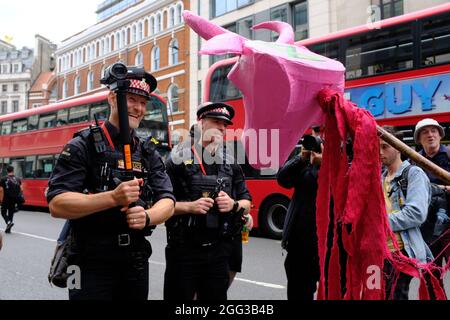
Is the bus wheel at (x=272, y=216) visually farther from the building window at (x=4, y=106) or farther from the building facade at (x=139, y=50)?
the building window at (x=4, y=106)

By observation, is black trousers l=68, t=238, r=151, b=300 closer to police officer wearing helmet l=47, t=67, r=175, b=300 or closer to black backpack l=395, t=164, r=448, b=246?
police officer wearing helmet l=47, t=67, r=175, b=300

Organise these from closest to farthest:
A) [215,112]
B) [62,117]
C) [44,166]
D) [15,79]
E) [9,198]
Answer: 1. [215,112]
2. [9,198]
3. [62,117]
4. [44,166]
5. [15,79]

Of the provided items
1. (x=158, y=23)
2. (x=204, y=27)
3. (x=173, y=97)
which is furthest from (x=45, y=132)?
(x=204, y=27)

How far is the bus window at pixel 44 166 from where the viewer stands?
1451 centimetres

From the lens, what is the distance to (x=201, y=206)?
8.11 ft

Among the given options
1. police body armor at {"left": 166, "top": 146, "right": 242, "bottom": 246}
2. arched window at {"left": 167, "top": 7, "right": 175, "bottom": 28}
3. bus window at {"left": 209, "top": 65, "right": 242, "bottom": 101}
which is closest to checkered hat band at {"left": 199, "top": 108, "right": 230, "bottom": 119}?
police body armor at {"left": 166, "top": 146, "right": 242, "bottom": 246}

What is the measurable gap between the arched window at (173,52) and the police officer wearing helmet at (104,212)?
76.2 ft

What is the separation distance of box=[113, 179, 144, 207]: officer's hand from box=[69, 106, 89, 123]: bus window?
1205cm

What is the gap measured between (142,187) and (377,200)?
1.14 metres

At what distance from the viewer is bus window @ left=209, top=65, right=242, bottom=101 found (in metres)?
9.41

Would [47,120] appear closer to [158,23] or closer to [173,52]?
[173,52]

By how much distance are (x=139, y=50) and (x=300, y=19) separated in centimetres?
1313
